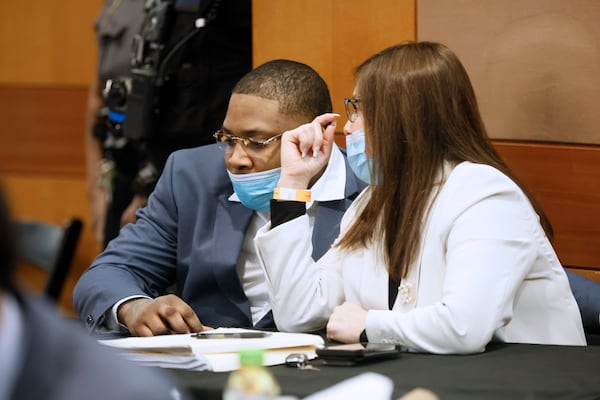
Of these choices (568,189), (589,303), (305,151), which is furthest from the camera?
(568,189)

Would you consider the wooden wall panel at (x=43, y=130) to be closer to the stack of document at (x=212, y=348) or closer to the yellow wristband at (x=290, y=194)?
the yellow wristband at (x=290, y=194)

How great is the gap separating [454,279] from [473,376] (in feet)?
1.06

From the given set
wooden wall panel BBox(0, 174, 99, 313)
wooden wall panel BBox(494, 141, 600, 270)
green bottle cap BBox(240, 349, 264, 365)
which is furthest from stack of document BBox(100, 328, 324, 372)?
wooden wall panel BBox(0, 174, 99, 313)

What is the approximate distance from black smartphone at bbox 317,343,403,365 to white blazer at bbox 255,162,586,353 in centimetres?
13

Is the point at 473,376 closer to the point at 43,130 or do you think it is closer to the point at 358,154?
the point at 358,154

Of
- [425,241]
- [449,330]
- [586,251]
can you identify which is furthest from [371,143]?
[586,251]

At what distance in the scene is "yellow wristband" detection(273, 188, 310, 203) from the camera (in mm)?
2473

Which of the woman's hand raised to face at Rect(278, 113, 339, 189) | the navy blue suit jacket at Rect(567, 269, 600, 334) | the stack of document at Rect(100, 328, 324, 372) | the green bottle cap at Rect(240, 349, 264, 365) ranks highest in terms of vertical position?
the green bottle cap at Rect(240, 349, 264, 365)

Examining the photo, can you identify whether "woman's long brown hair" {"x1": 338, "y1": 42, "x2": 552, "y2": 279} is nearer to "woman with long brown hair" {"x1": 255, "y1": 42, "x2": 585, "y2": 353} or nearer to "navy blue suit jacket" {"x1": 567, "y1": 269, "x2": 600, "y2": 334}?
"woman with long brown hair" {"x1": 255, "y1": 42, "x2": 585, "y2": 353}

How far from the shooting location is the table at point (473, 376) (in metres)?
1.64

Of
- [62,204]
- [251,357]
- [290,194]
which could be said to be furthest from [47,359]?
[62,204]

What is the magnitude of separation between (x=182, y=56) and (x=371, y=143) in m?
1.52

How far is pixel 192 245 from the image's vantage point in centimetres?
267

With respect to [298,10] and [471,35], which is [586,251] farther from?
[298,10]
